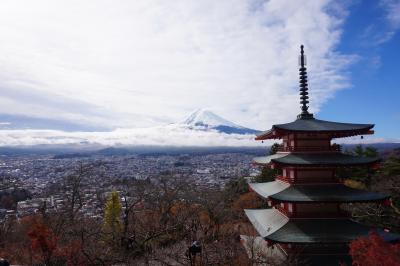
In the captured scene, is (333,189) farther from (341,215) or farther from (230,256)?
(230,256)

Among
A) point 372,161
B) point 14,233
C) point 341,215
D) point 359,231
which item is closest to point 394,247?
point 359,231

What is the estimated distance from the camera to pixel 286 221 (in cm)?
1888

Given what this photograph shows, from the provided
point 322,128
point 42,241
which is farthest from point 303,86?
point 42,241

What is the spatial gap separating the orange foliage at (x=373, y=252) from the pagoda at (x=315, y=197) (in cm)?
79

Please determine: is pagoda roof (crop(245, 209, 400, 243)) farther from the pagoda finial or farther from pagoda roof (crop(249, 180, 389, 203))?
the pagoda finial

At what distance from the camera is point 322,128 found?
62.5 ft

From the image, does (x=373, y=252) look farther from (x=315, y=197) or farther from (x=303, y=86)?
(x=303, y=86)

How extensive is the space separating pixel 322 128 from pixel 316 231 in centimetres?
507

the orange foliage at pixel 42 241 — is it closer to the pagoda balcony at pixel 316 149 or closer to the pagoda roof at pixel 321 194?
the pagoda roof at pixel 321 194

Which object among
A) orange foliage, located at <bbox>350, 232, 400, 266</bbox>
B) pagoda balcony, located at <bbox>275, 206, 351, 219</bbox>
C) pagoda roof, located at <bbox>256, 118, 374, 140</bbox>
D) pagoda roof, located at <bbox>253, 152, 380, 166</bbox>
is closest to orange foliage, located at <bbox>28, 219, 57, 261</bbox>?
pagoda balcony, located at <bbox>275, 206, 351, 219</bbox>

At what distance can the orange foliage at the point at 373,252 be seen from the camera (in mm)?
15375

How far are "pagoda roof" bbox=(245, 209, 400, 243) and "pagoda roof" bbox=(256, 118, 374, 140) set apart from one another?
4335mm

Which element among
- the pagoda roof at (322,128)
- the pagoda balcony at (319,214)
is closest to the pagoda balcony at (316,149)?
the pagoda roof at (322,128)

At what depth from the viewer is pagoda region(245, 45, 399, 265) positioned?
58.0 feet
